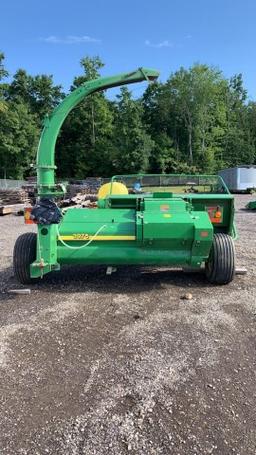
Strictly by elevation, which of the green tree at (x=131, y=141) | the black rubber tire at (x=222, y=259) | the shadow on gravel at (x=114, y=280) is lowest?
the shadow on gravel at (x=114, y=280)

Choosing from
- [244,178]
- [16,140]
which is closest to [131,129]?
[16,140]

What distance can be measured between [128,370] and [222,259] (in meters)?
2.29

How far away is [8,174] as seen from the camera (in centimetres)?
4831

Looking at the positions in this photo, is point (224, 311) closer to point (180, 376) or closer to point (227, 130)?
point (180, 376)

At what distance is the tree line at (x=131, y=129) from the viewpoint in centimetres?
4703

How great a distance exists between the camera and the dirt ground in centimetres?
242

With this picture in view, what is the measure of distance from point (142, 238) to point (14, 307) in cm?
162

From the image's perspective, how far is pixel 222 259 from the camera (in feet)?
16.4

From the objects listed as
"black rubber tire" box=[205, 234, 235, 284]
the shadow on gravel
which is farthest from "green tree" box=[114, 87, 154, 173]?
"black rubber tire" box=[205, 234, 235, 284]

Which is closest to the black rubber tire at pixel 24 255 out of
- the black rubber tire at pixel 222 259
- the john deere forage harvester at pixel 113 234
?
the john deere forage harvester at pixel 113 234

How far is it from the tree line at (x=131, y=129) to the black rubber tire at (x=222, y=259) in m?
41.5

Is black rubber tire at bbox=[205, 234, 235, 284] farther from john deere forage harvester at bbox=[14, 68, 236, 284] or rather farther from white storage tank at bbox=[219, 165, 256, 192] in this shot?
white storage tank at bbox=[219, 165, 256, 192]

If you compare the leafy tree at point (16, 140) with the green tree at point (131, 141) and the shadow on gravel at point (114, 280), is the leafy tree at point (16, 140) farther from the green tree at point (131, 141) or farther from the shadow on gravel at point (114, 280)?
the shadow on gravel at point (114, 280)

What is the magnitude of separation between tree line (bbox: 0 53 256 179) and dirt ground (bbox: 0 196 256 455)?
42146mm
